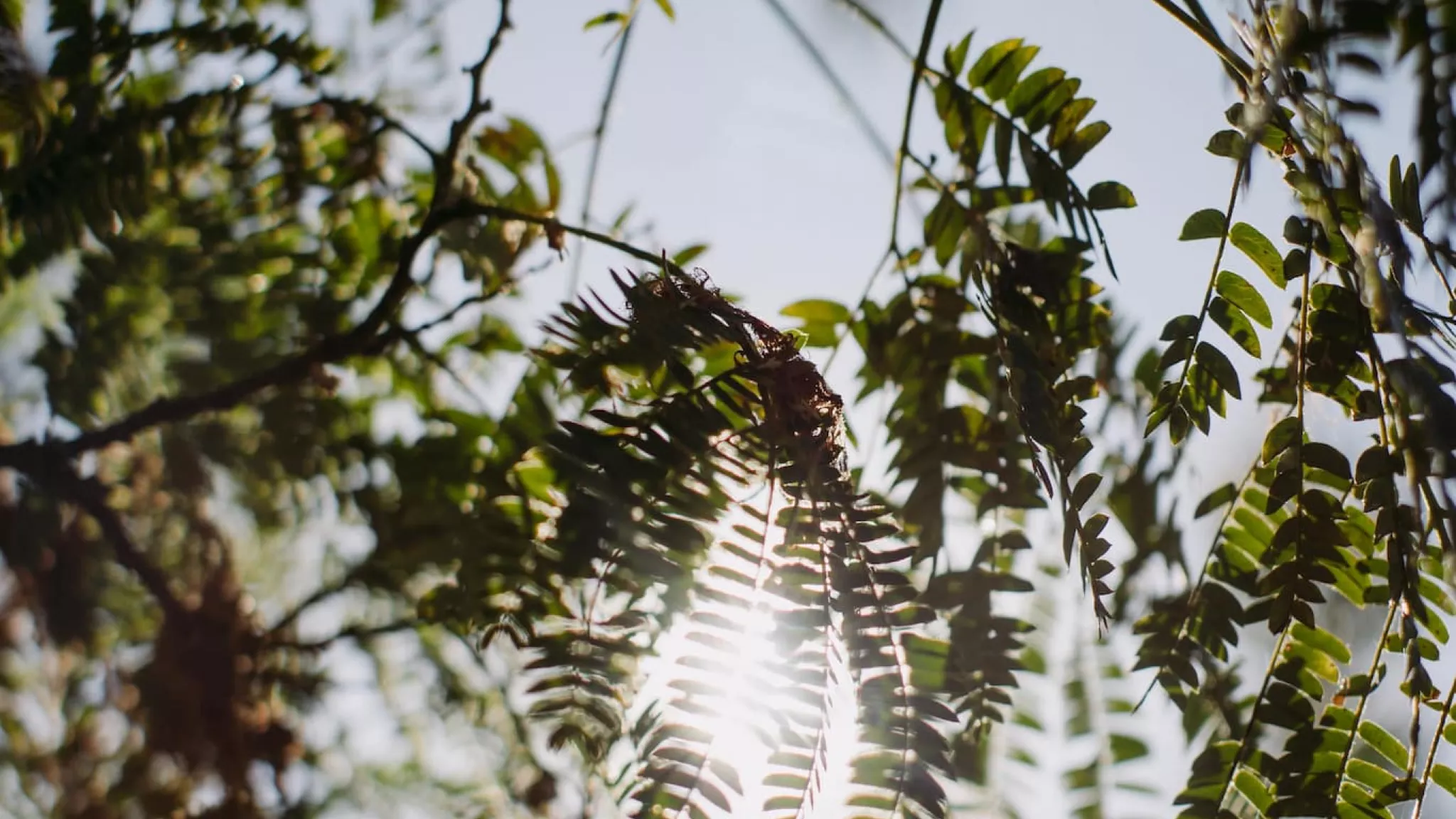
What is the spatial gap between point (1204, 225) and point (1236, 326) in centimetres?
7

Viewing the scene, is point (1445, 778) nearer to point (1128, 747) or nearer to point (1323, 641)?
point (1323, 641)

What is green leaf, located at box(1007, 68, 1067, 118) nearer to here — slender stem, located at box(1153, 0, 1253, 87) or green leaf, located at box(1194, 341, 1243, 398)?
slender stem, located at box(1153, 0, 1253, 87)

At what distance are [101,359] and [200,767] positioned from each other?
0.51 metres

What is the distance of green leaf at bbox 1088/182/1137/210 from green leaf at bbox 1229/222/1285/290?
13 centimetres

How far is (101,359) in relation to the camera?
1.32 metres

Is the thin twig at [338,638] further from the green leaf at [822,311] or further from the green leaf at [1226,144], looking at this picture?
the green leaf at [1226,144]

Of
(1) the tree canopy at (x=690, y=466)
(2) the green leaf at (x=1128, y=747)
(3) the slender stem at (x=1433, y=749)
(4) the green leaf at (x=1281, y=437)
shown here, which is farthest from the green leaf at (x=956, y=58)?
(2) the green leaf at (x=1128, y=747)

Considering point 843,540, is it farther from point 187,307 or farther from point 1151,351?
point 187,307

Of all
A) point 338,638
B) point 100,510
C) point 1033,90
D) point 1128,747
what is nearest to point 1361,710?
point 1033,90

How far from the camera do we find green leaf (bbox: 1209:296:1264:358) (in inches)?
26.5

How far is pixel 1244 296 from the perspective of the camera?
0.67m

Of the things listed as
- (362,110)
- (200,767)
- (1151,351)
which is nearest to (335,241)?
(362,110)

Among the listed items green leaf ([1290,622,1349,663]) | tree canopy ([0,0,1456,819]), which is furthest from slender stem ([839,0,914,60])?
green leaf ([1290,622,1349,663])

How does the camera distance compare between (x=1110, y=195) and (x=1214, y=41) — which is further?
(x=1110, y=195)
